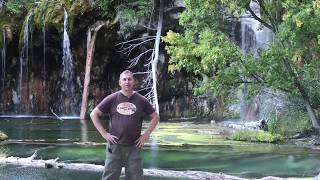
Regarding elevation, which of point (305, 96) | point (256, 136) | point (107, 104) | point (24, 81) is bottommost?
point (256, 136)

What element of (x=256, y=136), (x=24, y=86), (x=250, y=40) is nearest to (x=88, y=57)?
(x=24, y=86)

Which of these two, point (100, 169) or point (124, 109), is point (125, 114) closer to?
point (124, 109)

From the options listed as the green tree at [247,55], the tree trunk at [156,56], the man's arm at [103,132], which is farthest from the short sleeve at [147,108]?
the tree trunk at [156,56]

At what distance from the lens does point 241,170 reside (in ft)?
41.4

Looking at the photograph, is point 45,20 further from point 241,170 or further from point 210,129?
point 241,170

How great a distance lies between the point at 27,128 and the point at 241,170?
1290cm

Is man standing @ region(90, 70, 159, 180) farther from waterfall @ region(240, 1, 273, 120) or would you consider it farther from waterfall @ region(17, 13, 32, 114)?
waterfall @ region(17, 13, 32, 114)

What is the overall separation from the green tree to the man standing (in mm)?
9439

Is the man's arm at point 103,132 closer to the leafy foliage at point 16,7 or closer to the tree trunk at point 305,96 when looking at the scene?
the tree trunk at point 305,96

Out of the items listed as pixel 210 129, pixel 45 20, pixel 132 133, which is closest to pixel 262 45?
pixel 210 129

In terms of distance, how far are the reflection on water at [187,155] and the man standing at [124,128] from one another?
11.9ft

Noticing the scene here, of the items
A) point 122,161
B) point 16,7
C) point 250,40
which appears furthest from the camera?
point 16,7

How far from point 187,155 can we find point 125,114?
26.0 ft

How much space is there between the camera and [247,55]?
17641 mm
